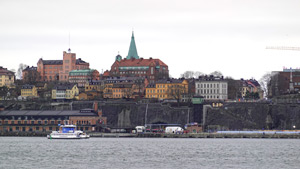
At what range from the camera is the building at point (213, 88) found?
180 m

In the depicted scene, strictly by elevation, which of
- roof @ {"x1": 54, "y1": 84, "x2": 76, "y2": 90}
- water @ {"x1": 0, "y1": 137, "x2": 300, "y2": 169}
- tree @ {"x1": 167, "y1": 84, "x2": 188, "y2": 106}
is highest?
roof @ {"x1": 54, "y1": 84, "x2": 76, "y2": 90}

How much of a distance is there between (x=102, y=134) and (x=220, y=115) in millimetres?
25953

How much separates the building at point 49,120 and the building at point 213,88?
41.2 metres

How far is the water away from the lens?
242ft

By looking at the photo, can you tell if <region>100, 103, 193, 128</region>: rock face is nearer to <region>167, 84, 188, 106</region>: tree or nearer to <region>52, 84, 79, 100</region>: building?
<region>167, 84, 188, 106</region>: tree

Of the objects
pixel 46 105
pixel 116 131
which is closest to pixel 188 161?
pixel 116 131

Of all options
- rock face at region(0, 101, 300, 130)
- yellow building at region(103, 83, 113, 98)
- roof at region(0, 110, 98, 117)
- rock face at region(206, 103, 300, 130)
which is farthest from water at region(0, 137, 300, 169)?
yellow building at region(103, 83, 113, 98)

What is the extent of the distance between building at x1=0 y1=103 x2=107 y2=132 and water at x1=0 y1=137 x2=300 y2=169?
38860mm

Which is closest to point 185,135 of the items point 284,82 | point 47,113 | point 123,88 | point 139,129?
point 139,129

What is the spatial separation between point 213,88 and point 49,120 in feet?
170

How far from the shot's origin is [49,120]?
145 metres

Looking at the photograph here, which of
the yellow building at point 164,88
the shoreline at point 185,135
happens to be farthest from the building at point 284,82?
the shoreline at point 185,135

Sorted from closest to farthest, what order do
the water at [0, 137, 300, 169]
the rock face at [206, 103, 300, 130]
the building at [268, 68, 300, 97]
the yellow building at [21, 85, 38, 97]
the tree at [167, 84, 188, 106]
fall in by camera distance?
1. the water at [0, 137, 300, 169]
2. the rock face at [206, 103, 300, 130]
3. the tree at [167, 84, 188, 106]
4. the building at [268, 68, 300, 97]
5. the yellow building at [21, 85, 38, 97]

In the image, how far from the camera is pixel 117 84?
193000 millimetres
